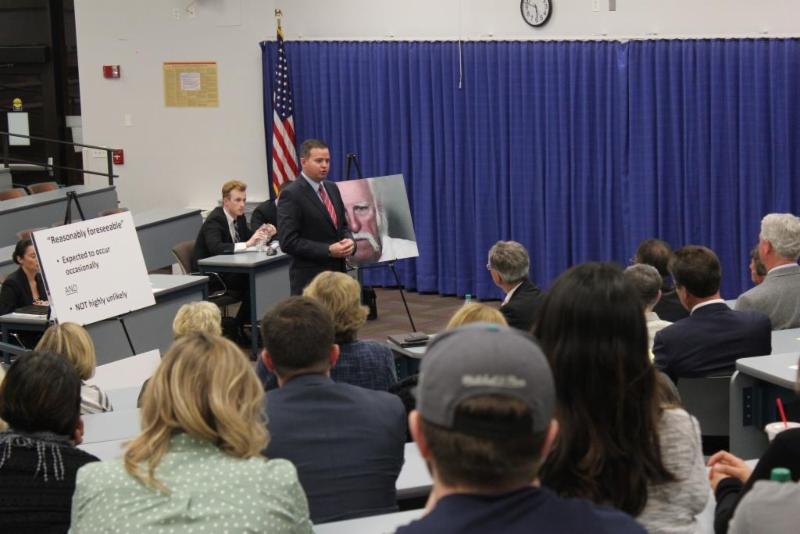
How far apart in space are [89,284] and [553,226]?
459cm

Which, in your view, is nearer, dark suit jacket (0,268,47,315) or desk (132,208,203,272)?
dark suit jacket (0,268,47,315)

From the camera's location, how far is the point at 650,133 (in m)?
9.23

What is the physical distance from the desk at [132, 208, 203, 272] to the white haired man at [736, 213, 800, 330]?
6305 millimetres

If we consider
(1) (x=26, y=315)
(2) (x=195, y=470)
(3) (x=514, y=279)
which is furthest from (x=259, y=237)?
(2) (x=195, y=470)

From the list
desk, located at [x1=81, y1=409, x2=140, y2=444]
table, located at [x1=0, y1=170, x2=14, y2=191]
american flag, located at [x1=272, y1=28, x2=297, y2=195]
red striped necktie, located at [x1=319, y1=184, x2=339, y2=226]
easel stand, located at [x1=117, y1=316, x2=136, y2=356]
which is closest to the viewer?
desk, located at [x1=81, y1=409, x2=140, y2=444]

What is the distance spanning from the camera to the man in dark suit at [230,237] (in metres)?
8.62

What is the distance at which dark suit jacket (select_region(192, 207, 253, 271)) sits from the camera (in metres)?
8.71

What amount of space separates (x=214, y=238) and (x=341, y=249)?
6.57 ft

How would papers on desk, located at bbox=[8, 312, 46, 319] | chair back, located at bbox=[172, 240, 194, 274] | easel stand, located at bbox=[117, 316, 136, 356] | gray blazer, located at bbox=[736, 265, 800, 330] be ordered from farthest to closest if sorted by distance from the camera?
chair back, located at bbox=[172, 240, 194, 274] → easel stand, located at bbox=[117, 316, 136, 356] → papers on desk, located at bbox=[8, 312, 46, 319] → gray blazer, located at bbox=[736, 265, 800, 330]

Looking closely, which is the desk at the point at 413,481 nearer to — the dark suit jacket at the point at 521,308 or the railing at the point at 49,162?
the dark suit jacket at the point at 521,308

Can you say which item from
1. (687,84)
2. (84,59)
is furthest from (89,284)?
(84,59)

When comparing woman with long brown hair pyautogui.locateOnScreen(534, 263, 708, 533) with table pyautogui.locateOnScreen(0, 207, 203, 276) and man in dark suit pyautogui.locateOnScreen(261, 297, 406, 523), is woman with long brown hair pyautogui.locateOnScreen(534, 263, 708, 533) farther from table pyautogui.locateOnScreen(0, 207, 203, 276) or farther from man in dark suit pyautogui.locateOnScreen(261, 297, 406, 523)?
table pyautogui.locateOnScreen(0, 207, 203, 276)

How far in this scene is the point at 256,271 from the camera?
836 cm

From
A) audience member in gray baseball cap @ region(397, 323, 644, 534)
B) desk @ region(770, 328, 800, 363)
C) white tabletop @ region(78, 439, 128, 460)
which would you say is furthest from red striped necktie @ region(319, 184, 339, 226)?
audience member in gray baseball cap @ region(397, 323, 644, 534)
